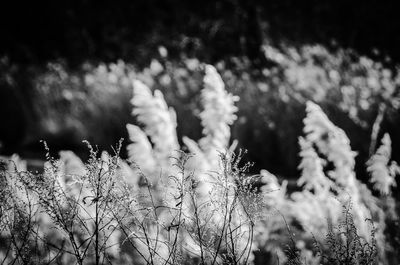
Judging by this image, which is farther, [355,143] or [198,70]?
[198,70]

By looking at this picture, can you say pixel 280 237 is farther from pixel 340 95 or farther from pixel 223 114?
pixel 340 95

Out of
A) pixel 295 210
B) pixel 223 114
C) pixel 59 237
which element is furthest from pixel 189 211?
pixel 223 114

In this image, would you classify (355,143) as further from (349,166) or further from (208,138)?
(208,138)

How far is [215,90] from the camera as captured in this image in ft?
17.8

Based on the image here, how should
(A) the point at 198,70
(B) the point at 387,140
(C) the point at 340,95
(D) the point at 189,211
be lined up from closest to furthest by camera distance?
(D) the point at 189,211
(B) the point at 387,140
(C) the point at 340,95
(A) the point at 198,70

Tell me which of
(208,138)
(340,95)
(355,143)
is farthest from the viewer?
(340,95)

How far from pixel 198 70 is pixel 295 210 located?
464cm

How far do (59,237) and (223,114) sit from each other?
2.66 meters

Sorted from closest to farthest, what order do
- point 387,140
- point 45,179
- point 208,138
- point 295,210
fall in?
1. point 45,179
2. point 387,140
3. point 295,210
4. point 208,138

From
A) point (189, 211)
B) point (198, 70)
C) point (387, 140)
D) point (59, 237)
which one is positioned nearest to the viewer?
point (189, 211)

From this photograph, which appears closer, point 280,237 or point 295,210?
point 280,237

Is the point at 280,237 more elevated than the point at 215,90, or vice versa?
the point at 215,90

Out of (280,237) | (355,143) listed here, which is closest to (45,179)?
(280,237)

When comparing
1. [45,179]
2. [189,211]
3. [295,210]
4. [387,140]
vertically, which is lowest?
[45,179]
